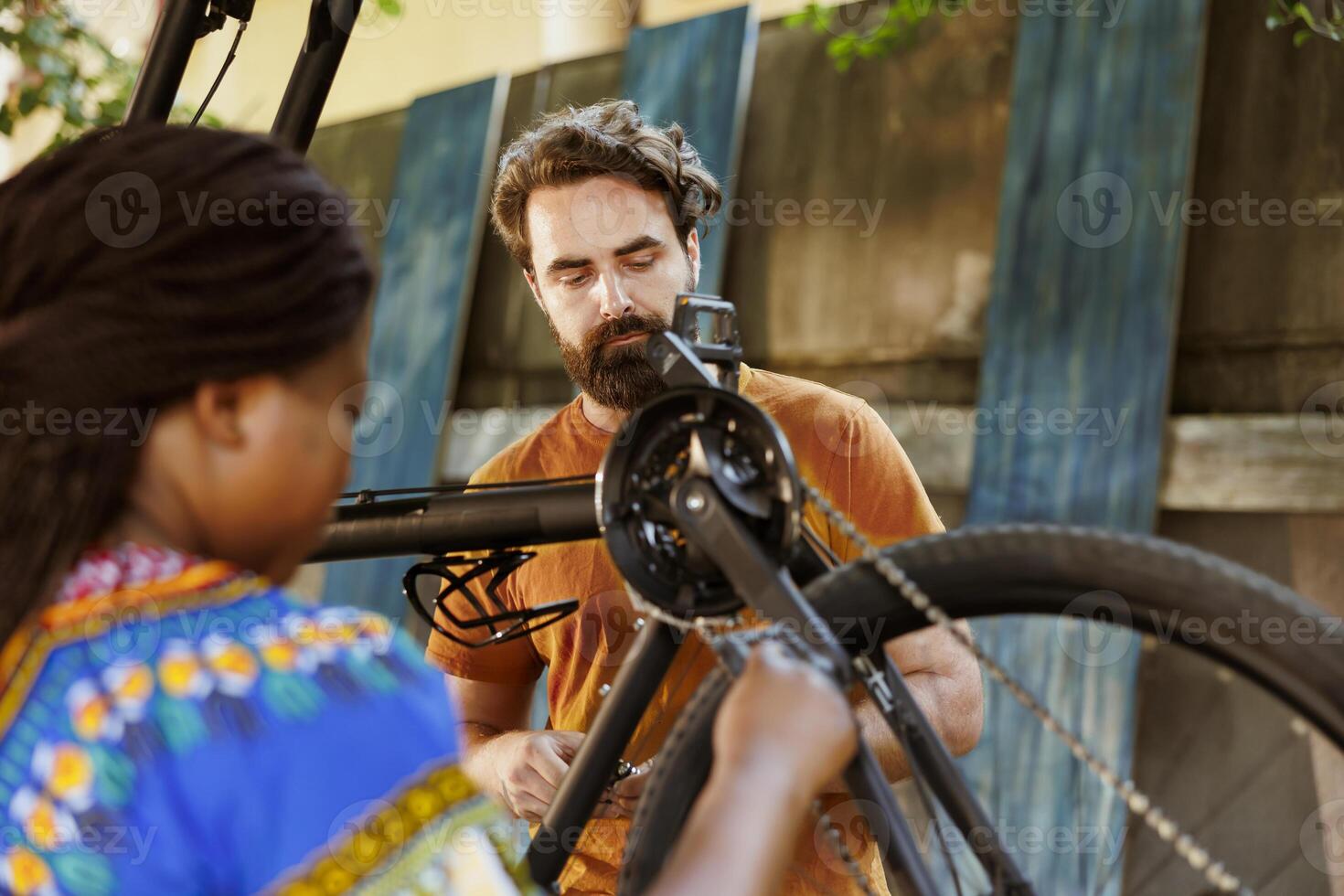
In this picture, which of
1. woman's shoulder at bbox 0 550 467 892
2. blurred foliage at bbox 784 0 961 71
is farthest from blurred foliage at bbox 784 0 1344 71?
woman's shoulder at bbox 0 550 467 892

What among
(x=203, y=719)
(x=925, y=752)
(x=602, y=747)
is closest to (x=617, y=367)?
(x=602, y=747)

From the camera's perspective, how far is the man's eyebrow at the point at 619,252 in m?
1.41

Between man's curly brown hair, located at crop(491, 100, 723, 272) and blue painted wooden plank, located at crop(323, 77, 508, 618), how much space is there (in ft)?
5.85

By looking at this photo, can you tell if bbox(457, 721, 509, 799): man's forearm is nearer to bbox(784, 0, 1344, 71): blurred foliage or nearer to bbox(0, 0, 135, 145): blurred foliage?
bbox(0, 0, 135, 145): blurred foliage

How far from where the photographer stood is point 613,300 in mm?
1412

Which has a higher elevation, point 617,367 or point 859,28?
point 859,28

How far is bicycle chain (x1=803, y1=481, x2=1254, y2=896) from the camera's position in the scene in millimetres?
726

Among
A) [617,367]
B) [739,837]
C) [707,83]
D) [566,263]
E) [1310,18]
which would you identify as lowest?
[739,837]

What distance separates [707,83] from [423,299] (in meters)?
0.96

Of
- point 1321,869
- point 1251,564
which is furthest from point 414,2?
point 1321,869

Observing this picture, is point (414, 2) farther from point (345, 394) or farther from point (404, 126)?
point (345, 394)

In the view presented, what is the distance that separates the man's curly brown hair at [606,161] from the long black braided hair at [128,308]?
32.9 inches

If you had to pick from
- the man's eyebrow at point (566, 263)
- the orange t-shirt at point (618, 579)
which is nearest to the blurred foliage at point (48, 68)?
the man's eyebrow at point (566, 263)

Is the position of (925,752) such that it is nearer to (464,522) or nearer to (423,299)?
(464,522)
